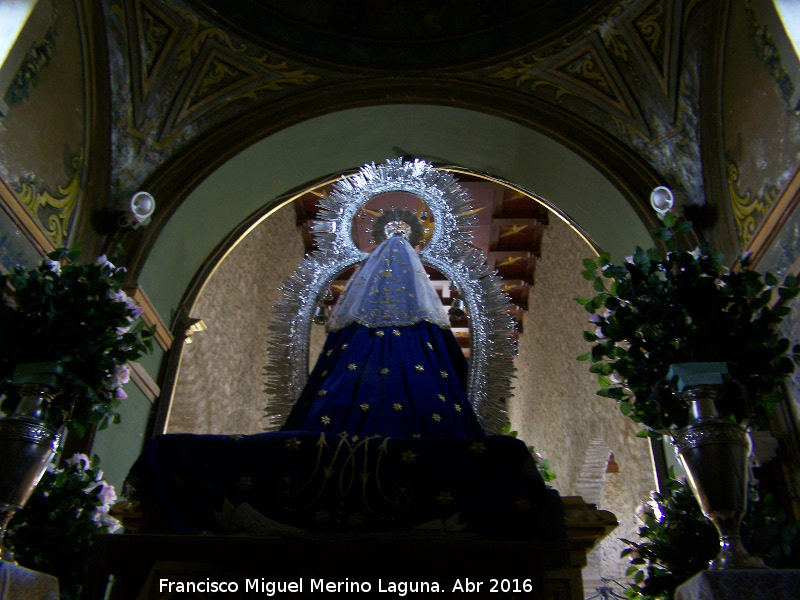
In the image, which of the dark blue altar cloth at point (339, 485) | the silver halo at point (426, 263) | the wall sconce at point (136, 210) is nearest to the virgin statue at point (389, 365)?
the silver halo at point (426, 263)

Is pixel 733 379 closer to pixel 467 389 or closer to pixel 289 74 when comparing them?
pixel 467 389

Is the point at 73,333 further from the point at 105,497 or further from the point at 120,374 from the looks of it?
the point at 105,497

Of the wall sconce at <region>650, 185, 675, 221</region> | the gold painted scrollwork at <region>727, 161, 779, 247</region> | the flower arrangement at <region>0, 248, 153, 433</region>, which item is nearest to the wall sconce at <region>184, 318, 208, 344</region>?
the flower arrangement at <region>0, 248, 153, 433</region>

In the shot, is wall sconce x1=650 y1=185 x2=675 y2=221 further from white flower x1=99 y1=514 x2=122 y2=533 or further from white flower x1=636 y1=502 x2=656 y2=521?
white flower x1=99 y1=514 x2=122 y2=533

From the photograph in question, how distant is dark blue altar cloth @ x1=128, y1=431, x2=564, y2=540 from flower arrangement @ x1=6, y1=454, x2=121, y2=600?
878 mm

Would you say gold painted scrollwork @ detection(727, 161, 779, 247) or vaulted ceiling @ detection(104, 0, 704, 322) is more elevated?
vaulted ceiling @ detection(104, 0, 704, 322)

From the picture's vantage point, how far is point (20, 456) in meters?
1.90

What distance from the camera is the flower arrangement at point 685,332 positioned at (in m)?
2.26

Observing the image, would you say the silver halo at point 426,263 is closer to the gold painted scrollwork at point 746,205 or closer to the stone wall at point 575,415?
the gold painted scrollwork at point 746,205

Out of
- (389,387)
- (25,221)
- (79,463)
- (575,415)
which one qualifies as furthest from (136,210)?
(575,415)

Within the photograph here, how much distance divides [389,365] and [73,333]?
1.08 m

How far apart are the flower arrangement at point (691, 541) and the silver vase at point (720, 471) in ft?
1.76

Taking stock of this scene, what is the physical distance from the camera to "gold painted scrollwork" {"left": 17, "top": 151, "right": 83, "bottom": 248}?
11.0 feet

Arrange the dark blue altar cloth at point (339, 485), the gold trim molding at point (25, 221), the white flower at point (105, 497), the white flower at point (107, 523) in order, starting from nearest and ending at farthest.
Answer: the dark blue altar cloth at point (339, 485) < the white flower at point (107, 523) < the white flower at point (105, 497) < the gold trim molding at point (25, 221)
